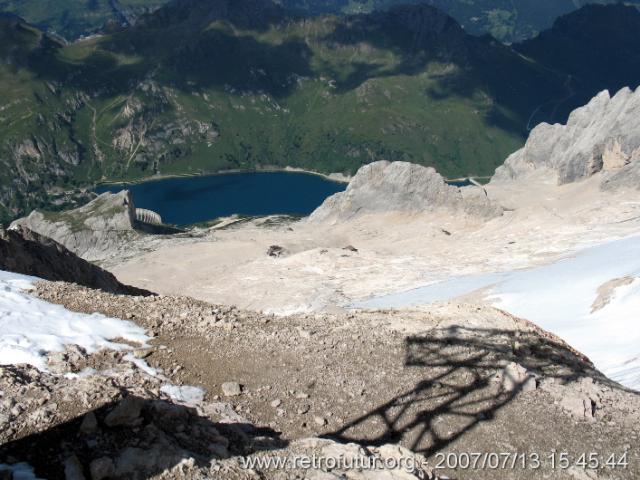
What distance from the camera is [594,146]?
106m

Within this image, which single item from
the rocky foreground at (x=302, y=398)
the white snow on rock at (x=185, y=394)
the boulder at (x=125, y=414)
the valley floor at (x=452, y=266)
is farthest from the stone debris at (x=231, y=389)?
the valley floor at (x=452, y=266)

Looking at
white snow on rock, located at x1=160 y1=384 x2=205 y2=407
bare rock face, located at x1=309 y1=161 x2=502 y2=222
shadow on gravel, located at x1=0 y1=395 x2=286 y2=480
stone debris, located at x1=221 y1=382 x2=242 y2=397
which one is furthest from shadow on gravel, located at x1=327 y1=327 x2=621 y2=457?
bare rock face, located at x1=309 y1=161 x2=502 y2=222

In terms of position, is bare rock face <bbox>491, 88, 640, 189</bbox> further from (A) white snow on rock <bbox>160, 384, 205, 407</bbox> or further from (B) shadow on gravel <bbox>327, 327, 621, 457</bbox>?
(A) white snow on rock <bbox>160, 384, 205, 407</bbox>

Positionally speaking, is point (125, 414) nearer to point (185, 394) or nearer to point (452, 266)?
point (185, 394)

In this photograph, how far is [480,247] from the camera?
78.3 meters

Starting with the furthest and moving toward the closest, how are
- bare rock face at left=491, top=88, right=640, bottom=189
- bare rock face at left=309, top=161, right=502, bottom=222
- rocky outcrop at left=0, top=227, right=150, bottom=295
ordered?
bare rock face at left=491, top=88, right=640, bottom=189
bare rock face at left=309, top=161, right=502, bottom=222
rocky outcrop at left=0, top=227, right=150, bottom=295

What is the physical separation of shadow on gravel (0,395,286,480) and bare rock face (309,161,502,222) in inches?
3277

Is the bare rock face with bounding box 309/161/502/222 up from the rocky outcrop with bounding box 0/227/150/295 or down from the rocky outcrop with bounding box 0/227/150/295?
down

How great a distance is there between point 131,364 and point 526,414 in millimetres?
13034

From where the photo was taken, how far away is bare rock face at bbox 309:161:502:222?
319ft

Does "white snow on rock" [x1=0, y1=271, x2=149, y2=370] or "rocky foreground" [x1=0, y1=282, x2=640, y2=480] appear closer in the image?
"rocky foreground" [x1=0, y1=282, x2=640, y2=480]

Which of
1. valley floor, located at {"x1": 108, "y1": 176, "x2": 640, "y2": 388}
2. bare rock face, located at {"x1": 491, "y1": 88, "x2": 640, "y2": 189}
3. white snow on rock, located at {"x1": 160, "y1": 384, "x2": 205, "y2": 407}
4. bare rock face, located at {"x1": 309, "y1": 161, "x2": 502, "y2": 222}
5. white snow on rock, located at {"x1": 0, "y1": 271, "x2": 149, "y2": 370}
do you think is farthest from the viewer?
bare rock face, located at {"x1": 491, "y1": 88, "x2": 640, "y2": 189}

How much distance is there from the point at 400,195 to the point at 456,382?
80.9 m

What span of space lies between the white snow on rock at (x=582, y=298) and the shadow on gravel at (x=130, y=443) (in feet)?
62.9
